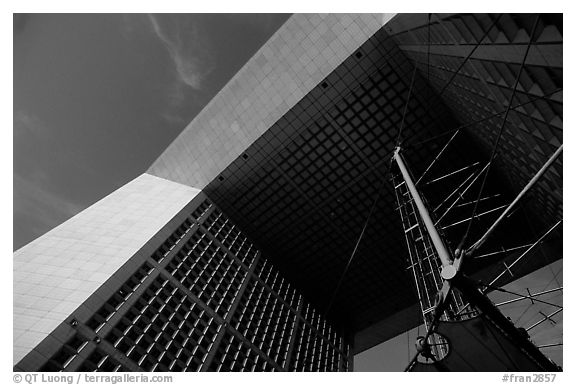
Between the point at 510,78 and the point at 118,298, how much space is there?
2324 cm

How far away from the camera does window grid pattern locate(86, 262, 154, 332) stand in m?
23.7

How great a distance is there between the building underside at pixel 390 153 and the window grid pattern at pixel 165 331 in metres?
13.5

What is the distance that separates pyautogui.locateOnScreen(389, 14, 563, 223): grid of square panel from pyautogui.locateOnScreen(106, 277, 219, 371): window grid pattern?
22.2m

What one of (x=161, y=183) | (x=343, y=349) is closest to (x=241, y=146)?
(x=161, y=183)

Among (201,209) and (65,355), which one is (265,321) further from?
(65,355)

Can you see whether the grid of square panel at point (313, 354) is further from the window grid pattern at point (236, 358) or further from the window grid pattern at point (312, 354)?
the window grid pattern at point (236, 358)

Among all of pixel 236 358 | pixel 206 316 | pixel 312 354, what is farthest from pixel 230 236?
pixel 312 354

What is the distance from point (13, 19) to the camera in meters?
12.9

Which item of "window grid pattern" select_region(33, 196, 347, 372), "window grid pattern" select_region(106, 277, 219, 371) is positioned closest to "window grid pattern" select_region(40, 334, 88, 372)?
"window grid pattern" select_region(33, 196, 347, 372)

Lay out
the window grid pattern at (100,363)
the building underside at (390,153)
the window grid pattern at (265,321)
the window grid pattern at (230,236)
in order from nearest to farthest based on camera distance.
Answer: the building underside at (390,153) → the window grid pattern at (100,363) → the window grid pattern at (265,321) → the window grid pattern at (230,236)

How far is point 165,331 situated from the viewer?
2706 centimetres

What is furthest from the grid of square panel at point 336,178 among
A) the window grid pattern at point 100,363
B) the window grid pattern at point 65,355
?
the window grid pattern at point 65,355

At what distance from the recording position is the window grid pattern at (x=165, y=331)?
80.5ft

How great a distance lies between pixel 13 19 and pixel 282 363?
3130 cm
